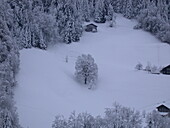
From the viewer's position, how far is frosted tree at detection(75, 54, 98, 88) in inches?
1804

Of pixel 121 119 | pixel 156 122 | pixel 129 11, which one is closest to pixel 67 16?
pixel 129 11

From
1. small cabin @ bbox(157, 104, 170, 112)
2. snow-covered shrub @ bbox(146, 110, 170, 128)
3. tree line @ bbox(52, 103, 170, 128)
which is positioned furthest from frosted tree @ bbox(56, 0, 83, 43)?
snow-covered shrub @ bbox(146, 110, 170, 128)

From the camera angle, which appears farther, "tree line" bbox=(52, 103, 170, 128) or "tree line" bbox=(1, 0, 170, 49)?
"tree line" bbox=(1, 0, 170, 49)

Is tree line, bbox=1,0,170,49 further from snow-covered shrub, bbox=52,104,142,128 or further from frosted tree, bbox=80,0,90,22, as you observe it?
snow-covered shrub, bbox=52,104,142,128

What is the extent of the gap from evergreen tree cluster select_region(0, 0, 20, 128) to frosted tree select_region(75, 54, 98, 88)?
30.0 ft

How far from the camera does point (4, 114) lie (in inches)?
1031

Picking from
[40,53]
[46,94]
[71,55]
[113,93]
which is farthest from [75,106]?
[71,55]

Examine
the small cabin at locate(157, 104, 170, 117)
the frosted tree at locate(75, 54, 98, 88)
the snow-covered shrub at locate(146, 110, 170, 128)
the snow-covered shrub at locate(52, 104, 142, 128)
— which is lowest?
the small cabin at locate(157, 104, 170, 117)

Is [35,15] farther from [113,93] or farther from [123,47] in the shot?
[113,93]

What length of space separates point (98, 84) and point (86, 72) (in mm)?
2661

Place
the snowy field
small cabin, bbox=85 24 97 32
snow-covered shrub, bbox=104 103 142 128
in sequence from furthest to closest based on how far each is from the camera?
1. small cabin, bbox=85 24 97 32
2. the snowy field
3. snow-covered shrub, bbox=104 103 142 128

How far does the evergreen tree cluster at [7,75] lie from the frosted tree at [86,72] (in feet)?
30.0

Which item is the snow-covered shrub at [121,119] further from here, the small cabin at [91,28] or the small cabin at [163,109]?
the small cabin at [91,28]

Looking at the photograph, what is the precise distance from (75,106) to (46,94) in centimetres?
384
